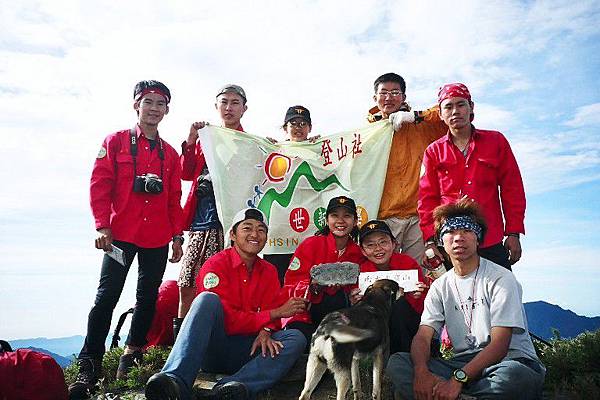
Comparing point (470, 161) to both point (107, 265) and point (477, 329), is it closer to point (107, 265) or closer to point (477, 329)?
point (477, 329)

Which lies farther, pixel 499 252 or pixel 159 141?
pixel 159 141

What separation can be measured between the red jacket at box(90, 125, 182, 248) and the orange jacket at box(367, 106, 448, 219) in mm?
2831

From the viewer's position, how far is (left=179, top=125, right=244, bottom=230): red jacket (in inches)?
261

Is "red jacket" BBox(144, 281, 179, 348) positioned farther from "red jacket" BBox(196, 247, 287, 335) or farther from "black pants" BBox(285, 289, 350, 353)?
"black pants" BBox(285, 289, 350, 353)

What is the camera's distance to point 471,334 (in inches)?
165

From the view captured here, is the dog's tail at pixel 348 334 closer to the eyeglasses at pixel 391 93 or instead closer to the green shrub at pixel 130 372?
the green shrub at pixel 130 372

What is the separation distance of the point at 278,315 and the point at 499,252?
8.19 ft

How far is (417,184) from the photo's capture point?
6.66 metres

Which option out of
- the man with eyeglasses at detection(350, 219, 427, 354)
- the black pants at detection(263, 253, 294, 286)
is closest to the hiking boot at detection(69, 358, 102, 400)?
the black pants at detection(263, 253, 294, 286)

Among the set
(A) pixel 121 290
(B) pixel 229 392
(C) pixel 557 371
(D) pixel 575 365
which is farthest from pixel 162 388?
(D) pixel 575 365

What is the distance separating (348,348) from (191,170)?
3886mm

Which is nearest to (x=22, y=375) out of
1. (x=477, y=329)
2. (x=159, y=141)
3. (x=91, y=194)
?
(x=91, y=194)

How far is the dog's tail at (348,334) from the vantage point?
12.6 ft

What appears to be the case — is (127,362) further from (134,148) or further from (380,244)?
(380,244)
